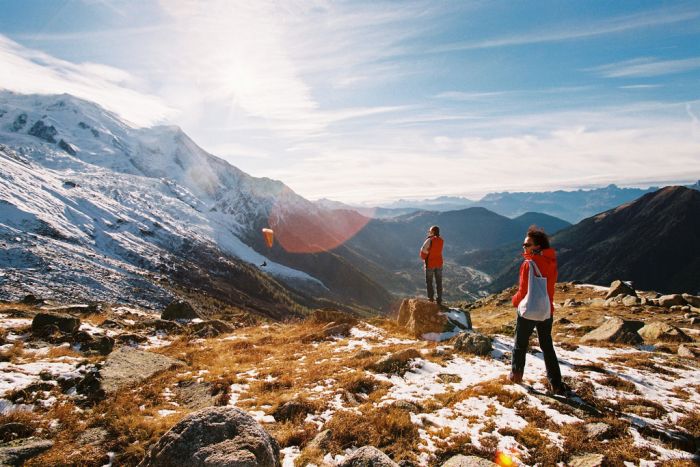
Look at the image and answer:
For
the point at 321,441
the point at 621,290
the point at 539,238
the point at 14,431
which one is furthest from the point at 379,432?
the point at 621,290

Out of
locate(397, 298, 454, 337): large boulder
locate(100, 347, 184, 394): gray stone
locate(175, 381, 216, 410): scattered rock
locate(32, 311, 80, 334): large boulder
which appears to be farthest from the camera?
locate(397, 298, 454, 337): large boulder

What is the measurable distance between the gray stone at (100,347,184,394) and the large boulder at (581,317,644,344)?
62.3ft

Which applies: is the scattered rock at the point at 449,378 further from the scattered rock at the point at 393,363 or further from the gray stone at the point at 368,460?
the gray stone at the point at 368,460

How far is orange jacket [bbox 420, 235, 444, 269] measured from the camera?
722 inches

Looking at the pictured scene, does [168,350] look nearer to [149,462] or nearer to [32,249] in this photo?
[149,462]

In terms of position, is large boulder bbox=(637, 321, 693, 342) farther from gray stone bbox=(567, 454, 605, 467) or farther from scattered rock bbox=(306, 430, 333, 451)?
scattered rock bbox=(306, 430, 333, 451)

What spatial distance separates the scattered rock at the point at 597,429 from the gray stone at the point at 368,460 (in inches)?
185

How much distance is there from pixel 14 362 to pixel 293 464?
11231mm

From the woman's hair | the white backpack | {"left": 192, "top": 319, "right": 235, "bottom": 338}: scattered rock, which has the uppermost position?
the woman's hair

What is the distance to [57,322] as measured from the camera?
16375 millimetres

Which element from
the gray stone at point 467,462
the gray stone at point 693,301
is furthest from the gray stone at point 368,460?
the gray stone at point 693,301

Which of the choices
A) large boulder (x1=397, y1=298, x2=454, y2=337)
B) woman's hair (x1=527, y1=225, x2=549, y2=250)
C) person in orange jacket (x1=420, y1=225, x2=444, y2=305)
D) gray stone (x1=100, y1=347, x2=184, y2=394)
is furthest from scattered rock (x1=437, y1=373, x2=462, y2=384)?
gray stone (x1=100, y1=347, x2=184, y2=394)

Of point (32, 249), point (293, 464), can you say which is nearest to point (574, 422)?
point (293, 464)

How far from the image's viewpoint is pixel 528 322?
407 inches
